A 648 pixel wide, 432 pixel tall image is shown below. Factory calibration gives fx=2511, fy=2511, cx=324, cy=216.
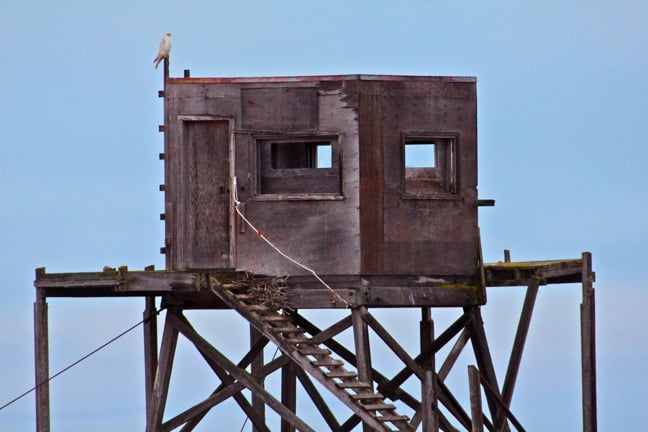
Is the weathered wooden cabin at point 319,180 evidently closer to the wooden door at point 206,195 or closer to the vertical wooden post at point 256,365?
the wooden door at point 206,195

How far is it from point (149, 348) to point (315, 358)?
13.2 ft

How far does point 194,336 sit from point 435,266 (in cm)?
460

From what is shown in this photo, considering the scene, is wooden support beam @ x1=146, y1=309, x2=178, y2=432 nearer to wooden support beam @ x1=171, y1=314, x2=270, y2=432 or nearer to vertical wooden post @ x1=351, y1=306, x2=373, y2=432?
wooden support beam @ x1=171, y1=314, x2=270, y2=432

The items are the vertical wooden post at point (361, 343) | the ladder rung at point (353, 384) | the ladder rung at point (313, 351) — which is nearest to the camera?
the ladder rung at point (353, 384)

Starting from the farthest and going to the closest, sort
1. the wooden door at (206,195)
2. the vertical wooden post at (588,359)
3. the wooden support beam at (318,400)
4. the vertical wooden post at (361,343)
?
the wooden support beam at (318,400) < the vertical wooden post at (588,359) < the wooden door at (206,195) < the vertical wooden post at (361,343)

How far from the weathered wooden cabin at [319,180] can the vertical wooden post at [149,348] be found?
7.14 feet

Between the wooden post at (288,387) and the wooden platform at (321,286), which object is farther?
the wooden post at (288,387)

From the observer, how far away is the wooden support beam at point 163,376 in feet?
147

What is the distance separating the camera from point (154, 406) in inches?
1763

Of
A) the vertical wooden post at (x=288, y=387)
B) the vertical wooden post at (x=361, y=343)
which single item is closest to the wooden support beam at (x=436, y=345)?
the vertical wooden post at (x=288, y=387)

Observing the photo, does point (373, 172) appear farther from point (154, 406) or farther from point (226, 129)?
point (154, 406)

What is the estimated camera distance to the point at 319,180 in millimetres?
43594

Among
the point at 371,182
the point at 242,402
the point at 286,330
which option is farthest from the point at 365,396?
the point at 242,402

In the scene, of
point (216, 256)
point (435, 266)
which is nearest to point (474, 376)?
point (435, 266)
